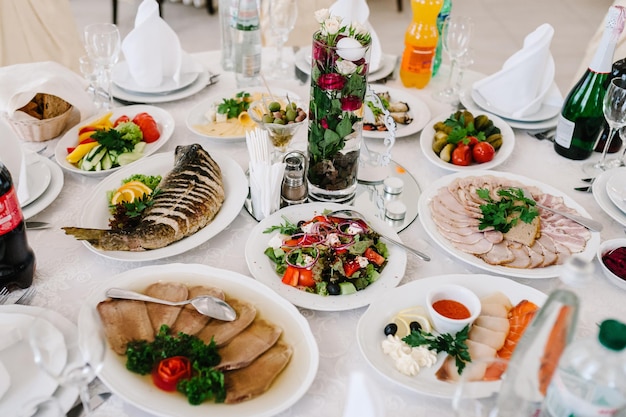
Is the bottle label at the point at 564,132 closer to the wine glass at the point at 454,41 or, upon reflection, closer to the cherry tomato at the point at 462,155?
the cherry tomato at the point at 462,155

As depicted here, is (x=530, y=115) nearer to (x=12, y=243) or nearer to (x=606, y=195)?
(x=606, y=195)

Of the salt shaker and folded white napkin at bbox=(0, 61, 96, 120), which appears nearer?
the salt shaker

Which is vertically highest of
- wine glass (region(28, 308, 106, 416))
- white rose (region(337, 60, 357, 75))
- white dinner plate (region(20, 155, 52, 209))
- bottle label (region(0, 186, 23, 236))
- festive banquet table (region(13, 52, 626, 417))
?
white rose (region(337, 60, 357, 75))

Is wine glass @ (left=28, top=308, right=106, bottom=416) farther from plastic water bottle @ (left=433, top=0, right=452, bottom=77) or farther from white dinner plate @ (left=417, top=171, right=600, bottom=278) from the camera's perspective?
plastic water bottle @ (left=433, top=0, right=452, bottom=77)

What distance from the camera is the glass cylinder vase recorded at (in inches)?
53.8

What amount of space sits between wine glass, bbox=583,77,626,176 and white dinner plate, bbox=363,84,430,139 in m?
0.54

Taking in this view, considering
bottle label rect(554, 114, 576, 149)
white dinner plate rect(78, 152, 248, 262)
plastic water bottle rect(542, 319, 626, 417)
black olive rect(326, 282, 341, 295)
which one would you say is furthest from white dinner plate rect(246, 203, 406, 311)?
bottle label rect(554, 114, 576, 149)

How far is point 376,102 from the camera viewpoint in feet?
6.41

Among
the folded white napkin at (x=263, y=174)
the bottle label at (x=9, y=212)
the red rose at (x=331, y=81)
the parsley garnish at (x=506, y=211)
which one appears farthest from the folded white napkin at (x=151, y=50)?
the parsley garnish at (x=506, y=211)

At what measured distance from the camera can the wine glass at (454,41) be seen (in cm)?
201

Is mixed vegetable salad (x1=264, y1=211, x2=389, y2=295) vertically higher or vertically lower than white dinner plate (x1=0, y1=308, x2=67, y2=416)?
higher

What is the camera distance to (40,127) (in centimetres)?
175

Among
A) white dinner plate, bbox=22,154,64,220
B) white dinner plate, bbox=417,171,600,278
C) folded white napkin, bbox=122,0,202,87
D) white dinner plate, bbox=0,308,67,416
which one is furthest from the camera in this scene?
folded white napkin, bbox=122,0,202,87

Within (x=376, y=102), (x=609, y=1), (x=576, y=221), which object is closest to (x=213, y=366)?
(x=576, y=221)
